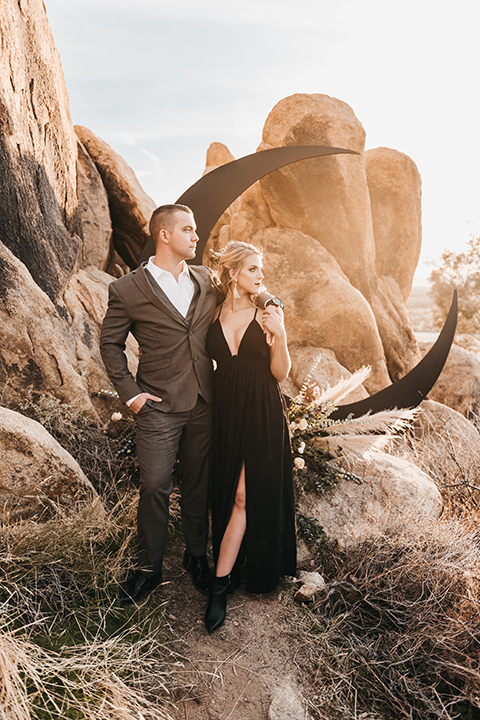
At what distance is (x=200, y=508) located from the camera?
3621 millimetres

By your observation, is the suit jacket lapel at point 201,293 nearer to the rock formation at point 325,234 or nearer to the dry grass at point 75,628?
the dry grass at point 75,628

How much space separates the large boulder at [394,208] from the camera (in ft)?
35.8

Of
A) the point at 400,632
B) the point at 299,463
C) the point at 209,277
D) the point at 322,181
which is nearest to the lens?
the point at 400,632

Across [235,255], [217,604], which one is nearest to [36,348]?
[235,255]

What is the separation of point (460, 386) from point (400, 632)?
28.8 ft

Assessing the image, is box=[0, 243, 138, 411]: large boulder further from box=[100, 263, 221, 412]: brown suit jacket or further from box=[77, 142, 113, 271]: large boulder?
box=[77, 142, 113, 271]: large boulder

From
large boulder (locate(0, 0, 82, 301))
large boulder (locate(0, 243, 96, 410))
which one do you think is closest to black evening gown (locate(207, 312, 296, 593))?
large boulder (locate(0, 243, 96, 410))

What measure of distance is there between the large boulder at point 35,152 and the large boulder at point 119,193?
1.95 meters

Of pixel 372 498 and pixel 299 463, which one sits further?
pixel 372 498

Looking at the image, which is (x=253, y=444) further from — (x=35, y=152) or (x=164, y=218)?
(x=35, y=152)

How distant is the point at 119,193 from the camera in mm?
7773

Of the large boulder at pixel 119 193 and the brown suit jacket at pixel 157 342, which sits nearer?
the brown suit jacket at pixel 157 342

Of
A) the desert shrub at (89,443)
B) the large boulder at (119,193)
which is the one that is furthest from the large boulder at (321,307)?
the desert shrub at (89,443)

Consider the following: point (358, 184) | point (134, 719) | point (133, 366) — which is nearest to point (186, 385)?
point (134, 719)
